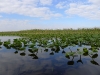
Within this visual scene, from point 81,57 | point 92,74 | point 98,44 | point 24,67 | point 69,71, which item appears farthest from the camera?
point 98,44

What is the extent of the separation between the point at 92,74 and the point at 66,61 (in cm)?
206

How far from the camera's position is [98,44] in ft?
39.9

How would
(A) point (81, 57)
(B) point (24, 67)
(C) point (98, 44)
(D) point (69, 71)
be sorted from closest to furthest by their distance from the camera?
(D) point (69, 71), (B) point (24, 67), (A) point (81, 57), (C) point (98, 44)

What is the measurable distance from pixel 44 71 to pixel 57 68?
702mm

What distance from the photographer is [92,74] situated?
18.7 feet

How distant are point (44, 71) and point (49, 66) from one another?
76cm

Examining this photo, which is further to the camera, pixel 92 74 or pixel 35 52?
pixel 35 52

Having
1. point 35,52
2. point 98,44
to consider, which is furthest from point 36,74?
point 98,44

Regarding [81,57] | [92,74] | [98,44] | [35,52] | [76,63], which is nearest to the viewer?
[92,74]

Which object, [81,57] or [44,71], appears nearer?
[44,71]

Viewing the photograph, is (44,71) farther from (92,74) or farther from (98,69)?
(98,69)

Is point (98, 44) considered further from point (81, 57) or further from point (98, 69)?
point (98, 69)

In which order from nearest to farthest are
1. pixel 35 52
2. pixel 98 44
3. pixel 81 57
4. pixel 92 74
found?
pixel 92 74, pixel 81 57, pixel 35 52, pixel 98 44

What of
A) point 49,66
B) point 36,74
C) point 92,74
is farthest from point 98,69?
point 36,74
